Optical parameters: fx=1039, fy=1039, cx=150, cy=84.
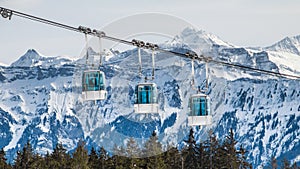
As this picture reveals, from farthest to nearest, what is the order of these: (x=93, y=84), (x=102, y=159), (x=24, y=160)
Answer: (x=24, y=160) → (x=102, y=159) → (x=93, y=84)

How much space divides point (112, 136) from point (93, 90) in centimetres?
846

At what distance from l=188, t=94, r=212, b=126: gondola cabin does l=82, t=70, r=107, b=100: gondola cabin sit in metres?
2.70

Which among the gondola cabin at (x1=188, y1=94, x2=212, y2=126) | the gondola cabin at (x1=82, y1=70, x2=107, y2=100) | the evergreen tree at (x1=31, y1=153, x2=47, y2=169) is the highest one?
the gondola cabin at (x1=82, y1=70, x2=107, y2=100)

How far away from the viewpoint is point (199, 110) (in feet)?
83.9

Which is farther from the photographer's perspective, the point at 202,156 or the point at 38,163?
the point at 38,163

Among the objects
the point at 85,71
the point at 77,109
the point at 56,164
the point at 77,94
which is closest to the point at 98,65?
the point at 85,71

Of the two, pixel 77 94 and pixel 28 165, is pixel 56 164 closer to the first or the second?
pixel 28 165

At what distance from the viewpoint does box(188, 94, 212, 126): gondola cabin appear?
25422 mm

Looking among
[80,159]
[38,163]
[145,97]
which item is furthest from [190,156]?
[145,97]

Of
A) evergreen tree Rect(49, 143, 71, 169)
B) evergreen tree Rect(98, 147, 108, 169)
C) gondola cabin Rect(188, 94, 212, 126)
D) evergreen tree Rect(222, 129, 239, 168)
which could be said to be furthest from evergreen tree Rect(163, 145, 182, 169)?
gondola cabin Rect(188, 94, 212, 126)

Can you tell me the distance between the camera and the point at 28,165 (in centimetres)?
10656

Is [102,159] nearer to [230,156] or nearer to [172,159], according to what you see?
[172,159]

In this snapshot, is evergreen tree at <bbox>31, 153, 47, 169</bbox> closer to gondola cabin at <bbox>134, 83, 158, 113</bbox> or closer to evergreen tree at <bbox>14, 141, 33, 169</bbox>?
evergreen tree at <bbox>14, 141, 33, 169</bbox>

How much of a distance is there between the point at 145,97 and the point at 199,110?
5.94 feet
